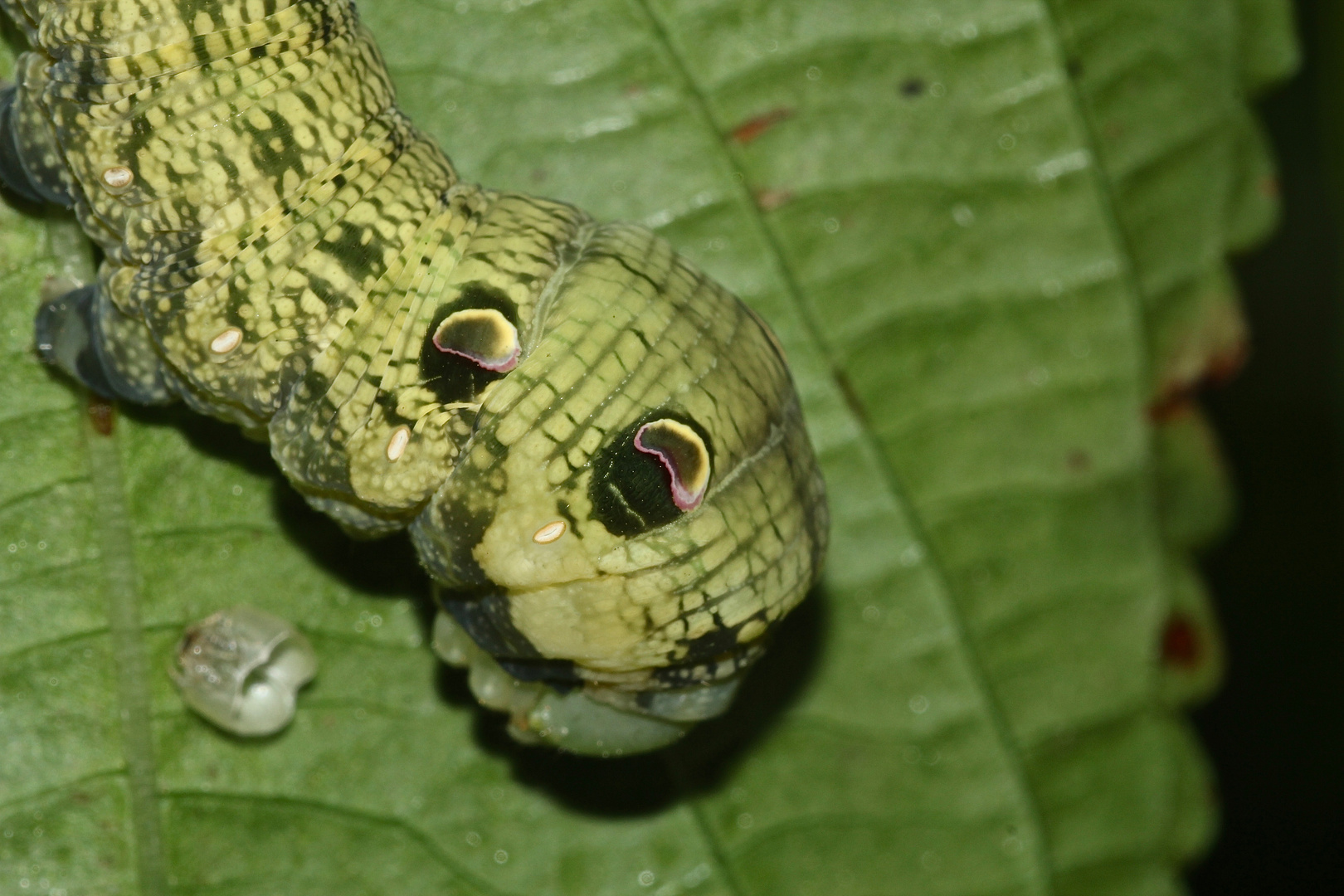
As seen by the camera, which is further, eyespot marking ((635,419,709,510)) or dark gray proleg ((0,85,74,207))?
dark gray proleg ((0,85,74,207))

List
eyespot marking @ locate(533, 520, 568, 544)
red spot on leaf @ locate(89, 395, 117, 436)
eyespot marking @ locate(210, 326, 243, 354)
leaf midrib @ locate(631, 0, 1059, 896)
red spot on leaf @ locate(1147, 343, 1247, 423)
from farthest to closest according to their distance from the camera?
red spot on leaf @ locate(1147, 343, 1247, 423)
leaf midrib @ locate(631, 0, 1059, 896)
red spot on leaf @ locate(89, 395, 117, 436)
eyespot marking @ locate(210, 326, 243, 354)
eyespot marking @ locate(533, 520, 568, 544)

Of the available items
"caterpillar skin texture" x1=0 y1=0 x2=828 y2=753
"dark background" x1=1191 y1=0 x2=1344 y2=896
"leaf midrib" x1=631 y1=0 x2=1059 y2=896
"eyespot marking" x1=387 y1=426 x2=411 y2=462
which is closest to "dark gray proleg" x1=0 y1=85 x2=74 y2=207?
"caterpillar skin texture" x1=0 y1=0 x2=828 y2=753

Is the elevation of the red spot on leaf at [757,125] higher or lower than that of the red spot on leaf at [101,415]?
lower

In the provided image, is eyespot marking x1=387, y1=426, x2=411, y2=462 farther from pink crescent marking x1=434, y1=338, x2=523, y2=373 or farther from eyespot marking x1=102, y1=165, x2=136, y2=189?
eyespot marking x1=102, y1=165, x2=136, y2=189

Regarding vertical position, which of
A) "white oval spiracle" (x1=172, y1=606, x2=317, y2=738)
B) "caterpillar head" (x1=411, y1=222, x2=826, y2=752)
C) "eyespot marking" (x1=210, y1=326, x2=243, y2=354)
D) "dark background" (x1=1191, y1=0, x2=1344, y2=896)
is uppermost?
"eyespot marking" (x1=210, y1=326, x2=243, y2=354)

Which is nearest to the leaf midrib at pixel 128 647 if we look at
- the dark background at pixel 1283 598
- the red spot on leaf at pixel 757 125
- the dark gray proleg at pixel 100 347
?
the dark gray proleg at pixel 100 347

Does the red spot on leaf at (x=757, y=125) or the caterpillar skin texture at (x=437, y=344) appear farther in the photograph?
the red spot on leaf at (x=757, y=125)

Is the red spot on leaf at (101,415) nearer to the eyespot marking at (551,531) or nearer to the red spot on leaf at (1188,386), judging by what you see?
the eyespot marking at (551,531)

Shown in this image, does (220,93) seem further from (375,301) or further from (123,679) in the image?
(123,679)

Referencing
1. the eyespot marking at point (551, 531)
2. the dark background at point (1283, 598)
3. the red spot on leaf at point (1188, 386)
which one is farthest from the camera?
the dark background at point (1283, 598)
